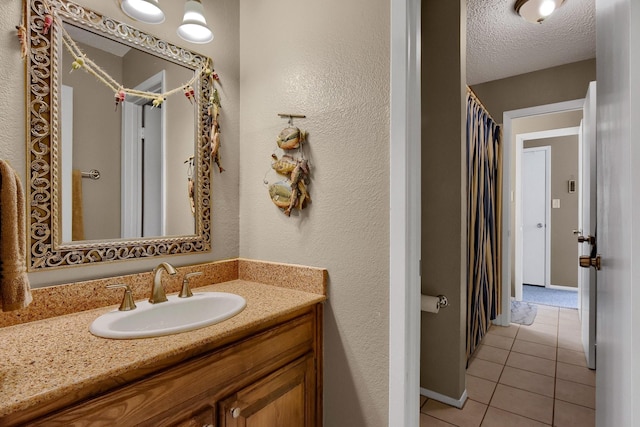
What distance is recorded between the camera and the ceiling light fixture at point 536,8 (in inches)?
83.0

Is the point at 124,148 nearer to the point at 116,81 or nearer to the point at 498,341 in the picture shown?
the point at 116,81

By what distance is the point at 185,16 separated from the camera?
1344 mm

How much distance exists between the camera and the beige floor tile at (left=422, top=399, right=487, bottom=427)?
5.87 ft

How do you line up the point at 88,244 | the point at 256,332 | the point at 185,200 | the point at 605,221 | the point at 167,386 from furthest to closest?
the point at 185,200
the point at 88,244
the point at 256,332
the point at 605,221
the point at 167,386

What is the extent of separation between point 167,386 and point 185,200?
0.86 metres

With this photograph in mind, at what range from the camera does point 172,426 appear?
0.87m

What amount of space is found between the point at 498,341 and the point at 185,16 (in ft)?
10.9

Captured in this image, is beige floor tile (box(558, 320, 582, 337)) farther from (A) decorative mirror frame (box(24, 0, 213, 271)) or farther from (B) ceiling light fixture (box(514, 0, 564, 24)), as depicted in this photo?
(A) decorative mirror frame (box(24, 0, 213, 271))

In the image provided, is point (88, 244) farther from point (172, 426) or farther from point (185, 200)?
point (172, 426)

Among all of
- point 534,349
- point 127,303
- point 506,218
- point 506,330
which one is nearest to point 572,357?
point 534,349

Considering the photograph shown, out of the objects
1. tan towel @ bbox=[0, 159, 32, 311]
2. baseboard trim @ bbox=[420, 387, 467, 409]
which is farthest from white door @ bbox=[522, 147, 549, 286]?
tan towel @ bbox=[0, 159, 32, 311]

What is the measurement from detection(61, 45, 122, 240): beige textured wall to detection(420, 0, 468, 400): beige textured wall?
1.63 metres

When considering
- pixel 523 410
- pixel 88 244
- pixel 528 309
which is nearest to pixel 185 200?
pixel 88 244

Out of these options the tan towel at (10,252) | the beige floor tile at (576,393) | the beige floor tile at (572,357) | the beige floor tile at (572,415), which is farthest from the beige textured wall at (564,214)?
the tan towel at (10,252)
